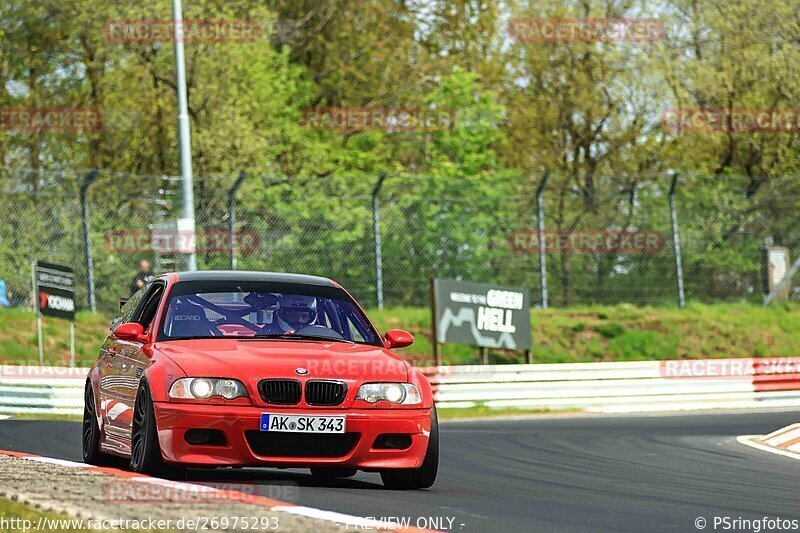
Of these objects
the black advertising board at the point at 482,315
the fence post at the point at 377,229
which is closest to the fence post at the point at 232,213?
the fence post at the point at 377,229

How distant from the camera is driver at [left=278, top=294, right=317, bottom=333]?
9.82 meters

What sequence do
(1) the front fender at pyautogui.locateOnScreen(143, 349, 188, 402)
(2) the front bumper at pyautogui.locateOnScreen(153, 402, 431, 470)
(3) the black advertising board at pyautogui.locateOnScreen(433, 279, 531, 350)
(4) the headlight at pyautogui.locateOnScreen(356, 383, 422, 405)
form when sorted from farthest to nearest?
(3) the black advertising board at pyautogui.locateOnScreen(433, 279, 531, 350), (4) the headlight at pyautogui.locateOnScreen(356, 383, 422, 405), (1) the front fender at pyautogui.locateOnScreen(143, 349, 188, 402), (2) the front bumper at pyautogui.locateOnScreen(153, 402, 431, 470)

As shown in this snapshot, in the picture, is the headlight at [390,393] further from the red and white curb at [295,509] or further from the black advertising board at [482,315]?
the black advertising board at [482,315]

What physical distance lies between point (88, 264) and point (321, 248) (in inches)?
165

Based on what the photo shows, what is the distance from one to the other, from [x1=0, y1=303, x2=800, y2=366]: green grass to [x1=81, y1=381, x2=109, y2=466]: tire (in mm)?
15249

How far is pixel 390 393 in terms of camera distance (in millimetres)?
8992

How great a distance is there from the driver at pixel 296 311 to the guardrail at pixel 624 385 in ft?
38.0

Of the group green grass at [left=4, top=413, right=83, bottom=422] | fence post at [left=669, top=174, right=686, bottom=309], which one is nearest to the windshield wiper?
green grass at [left=4, top=413, right=83, bottom=422]

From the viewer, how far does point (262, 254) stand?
87.1ft

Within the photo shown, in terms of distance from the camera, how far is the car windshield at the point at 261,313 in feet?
31.7

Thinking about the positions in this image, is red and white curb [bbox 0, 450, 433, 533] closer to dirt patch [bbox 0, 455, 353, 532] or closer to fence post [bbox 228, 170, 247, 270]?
dirt patch [bbox 0, 455, 353, 532]

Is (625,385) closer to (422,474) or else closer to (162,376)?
(422,474)

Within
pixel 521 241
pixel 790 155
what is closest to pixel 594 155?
pixel 790 155

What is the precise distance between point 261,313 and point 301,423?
1406 millimetres
